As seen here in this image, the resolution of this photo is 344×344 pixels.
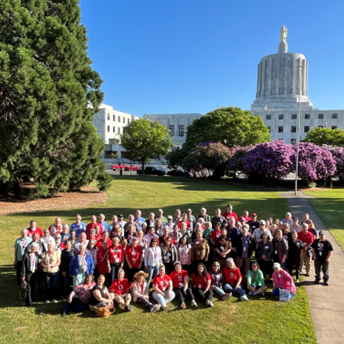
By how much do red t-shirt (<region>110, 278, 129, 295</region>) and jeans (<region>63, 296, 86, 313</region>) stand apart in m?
0.78

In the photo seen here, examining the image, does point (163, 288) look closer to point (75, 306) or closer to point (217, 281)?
point (217, 281)

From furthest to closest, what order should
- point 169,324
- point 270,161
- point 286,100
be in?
point 286,100, point 270,161, point 169,324

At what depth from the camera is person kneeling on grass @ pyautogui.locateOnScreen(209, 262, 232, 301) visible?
797 centimetres

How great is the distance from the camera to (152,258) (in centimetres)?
820

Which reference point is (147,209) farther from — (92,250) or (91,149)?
(92,250)

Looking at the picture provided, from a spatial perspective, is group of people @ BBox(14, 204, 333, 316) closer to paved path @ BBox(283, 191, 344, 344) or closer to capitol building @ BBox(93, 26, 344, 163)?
paved path @ BBox(283, 191, 344, 344)

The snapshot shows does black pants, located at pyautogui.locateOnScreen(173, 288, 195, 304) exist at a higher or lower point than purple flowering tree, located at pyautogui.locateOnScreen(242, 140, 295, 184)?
lower

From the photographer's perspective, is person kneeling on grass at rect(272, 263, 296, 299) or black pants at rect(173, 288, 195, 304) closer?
black pants at rect(173, 288, 195, 304)

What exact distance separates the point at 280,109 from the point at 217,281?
89.7 m

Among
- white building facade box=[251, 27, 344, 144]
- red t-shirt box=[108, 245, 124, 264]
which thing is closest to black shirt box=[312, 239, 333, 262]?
red t-shirt box=[108, 245, 124, 264]

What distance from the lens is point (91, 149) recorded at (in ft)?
75.8

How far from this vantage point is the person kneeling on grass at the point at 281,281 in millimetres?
7895

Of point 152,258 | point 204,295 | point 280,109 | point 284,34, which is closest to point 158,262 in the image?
point 152,258

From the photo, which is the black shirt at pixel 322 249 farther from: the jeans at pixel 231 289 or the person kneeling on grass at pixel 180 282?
the person kneeling on grass at pixel 180 282
